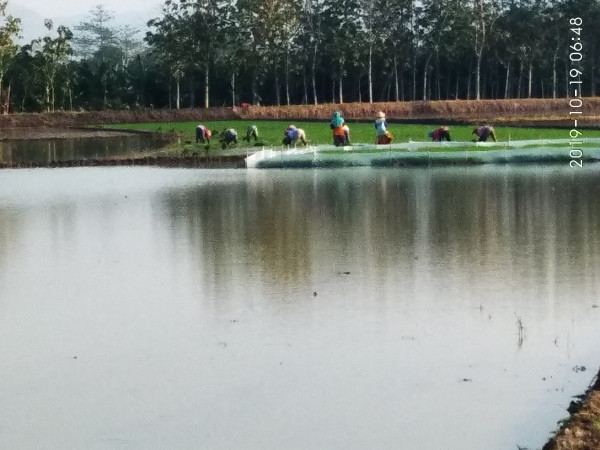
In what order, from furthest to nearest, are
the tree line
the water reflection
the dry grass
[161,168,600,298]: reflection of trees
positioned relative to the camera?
1. the tree line
2. the dry grass
3. [161,168,600,298]: reflection of trees
4. the water reflection

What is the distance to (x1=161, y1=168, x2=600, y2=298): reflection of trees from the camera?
1341 centimetres

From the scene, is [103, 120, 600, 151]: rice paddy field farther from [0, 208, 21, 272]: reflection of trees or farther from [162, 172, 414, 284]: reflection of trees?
[0, 208, 21, 272]: reflection of trees

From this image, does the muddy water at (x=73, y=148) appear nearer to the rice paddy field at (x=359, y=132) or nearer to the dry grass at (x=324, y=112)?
the rice paddy field at (x=359, y=132)

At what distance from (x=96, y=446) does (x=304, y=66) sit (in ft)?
220

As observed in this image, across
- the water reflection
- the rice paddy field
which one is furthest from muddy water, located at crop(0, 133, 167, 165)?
the water reflection

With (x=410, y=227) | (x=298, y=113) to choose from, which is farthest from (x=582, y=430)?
(x=298, y=113)

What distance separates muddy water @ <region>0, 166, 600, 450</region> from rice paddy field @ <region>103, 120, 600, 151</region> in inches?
587

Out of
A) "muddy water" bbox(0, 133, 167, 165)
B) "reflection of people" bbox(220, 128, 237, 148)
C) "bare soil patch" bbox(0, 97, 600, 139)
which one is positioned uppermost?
"bare soil patch" bbox(0, 97, 600, 139)

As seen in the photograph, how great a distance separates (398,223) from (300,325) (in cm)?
721

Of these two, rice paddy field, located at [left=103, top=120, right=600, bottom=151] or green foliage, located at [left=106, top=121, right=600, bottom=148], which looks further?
green foliage, located at [left=106, top=121, right=600, bottom=148]

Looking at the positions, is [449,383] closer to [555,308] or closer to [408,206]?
[555,308]

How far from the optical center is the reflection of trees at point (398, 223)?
44.0 ft

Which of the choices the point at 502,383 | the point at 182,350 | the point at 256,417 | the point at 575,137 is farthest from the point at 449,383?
the point at 575,137

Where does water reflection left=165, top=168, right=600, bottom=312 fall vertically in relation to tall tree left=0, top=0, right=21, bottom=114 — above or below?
below
